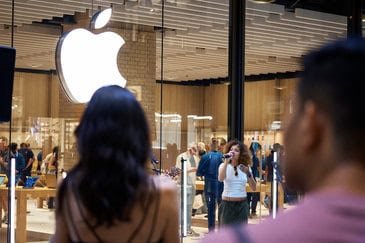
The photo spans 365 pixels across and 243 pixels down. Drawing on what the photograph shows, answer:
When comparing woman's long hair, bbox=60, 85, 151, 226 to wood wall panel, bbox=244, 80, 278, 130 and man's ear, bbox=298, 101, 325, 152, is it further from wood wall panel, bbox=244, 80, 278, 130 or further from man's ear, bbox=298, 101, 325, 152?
wood wall panel, bbox=244, 80, 278, 130

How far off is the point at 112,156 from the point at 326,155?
966 millimetres

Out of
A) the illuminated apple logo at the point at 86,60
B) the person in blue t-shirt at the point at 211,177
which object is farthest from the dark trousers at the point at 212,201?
the illuminated apple logo at the point at 86,60

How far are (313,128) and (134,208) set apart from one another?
0.98 m

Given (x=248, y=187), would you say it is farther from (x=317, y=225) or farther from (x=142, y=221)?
(x=317, y=225)

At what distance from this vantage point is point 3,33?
7.34m

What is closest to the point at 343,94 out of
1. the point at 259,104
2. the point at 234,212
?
the point at 234,212

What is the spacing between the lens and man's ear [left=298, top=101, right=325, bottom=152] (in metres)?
0.97

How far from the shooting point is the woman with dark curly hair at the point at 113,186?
1868 millimetres

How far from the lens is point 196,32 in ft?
29.8

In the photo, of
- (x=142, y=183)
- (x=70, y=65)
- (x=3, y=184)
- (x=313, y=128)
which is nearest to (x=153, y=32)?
(x=70, y=65)

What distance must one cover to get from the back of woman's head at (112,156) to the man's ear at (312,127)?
942mm

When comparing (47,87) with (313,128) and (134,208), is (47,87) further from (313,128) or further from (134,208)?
(313,128)

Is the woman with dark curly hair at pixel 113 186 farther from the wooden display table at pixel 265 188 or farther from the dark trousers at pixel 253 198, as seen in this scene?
the wooden display table at pixel 265 188

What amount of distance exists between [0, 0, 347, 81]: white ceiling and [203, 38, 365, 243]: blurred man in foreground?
648 centimetres
